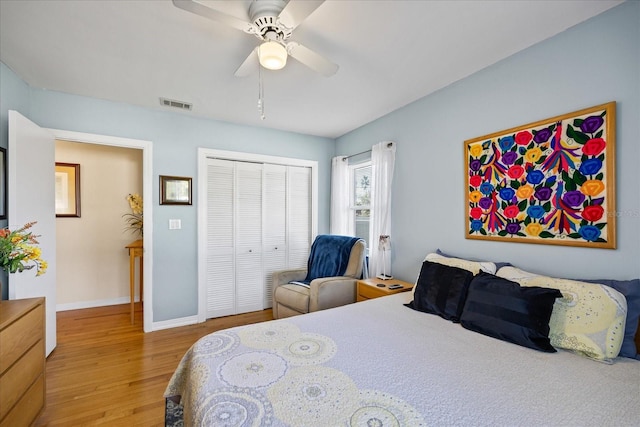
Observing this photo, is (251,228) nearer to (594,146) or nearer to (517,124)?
(517,124)

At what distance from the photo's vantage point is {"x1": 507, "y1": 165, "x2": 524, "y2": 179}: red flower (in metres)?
1.98

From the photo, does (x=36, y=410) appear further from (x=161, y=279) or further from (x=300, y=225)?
(x=300, y=225)

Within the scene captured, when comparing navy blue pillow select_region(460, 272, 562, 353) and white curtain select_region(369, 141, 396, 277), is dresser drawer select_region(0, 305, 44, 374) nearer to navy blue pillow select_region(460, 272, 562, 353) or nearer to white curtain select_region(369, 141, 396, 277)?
navy blue pillow select_region(460, 272, 562, 353)

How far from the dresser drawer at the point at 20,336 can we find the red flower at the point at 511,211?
3.04 m

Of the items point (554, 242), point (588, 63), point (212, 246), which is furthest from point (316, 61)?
point (212, 246)

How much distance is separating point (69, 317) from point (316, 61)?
4.12 m

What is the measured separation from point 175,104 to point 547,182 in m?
3.29

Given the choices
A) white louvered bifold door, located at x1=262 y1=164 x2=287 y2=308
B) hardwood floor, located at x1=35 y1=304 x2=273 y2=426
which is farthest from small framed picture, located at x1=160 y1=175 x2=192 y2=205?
hardwood floor, located at x1=35 y1=304 x2=273 y2=426

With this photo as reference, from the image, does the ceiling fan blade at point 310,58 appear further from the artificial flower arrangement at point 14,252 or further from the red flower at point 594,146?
the artificial flower arrangement at point 14,252

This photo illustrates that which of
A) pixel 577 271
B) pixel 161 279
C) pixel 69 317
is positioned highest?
pixel 577 271

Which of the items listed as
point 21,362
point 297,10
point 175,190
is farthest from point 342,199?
point 21,362

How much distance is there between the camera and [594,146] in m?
1.63

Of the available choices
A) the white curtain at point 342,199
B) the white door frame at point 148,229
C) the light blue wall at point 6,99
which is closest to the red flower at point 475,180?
the white curtain at point 342,199

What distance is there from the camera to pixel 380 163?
10.5ft
